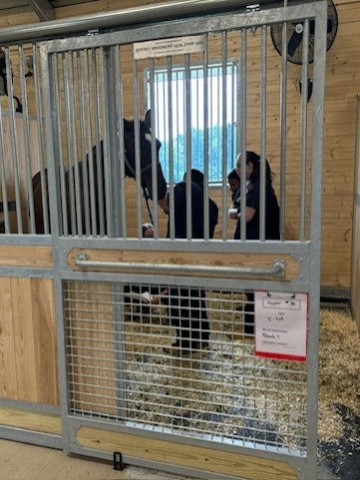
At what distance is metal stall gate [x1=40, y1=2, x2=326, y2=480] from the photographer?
1491 mm

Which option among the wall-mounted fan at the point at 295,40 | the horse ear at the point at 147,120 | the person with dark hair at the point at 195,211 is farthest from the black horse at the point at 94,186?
the wall-mounted fan at the point at 295,40

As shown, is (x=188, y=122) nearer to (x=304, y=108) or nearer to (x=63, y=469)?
(x=304, y=108)

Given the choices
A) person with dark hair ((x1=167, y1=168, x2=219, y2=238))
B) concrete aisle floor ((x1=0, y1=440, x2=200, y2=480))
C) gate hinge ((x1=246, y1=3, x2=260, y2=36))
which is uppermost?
gate hinge ((x1=246, y1=3, x2=260, y2=36))

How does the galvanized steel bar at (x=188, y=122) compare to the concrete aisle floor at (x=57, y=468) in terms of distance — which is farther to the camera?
the concrete aisle floor at (x=57, y=468)

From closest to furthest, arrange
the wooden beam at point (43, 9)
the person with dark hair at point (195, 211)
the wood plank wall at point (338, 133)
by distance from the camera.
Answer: the person with dark hair at point (195, 211) < the wood plank wall at point (338, 133) < the wooden beam at point (43, 9)

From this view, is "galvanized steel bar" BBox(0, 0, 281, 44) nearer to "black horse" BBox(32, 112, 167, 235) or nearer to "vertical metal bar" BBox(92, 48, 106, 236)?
"vertical metal bar" BBox(92, 48, 106, 236)

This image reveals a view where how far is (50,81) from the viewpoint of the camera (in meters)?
1.74

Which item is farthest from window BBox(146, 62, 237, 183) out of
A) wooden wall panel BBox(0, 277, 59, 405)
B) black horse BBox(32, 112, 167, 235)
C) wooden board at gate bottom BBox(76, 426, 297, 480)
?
wooden board at gate bottom BBox(76, 426, 297, 480)

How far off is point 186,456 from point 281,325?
702 millimetres

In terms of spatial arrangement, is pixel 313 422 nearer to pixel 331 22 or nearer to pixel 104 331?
pixel 104 331

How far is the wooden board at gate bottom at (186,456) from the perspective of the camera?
1.62 meters

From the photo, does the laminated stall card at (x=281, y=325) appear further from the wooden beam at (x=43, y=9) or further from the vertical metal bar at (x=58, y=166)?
the wooden beam at (x=43, y=9)

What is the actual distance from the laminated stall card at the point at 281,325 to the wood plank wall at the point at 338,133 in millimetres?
2323

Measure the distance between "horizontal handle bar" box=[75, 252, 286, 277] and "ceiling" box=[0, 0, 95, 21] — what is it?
394 centimetres
